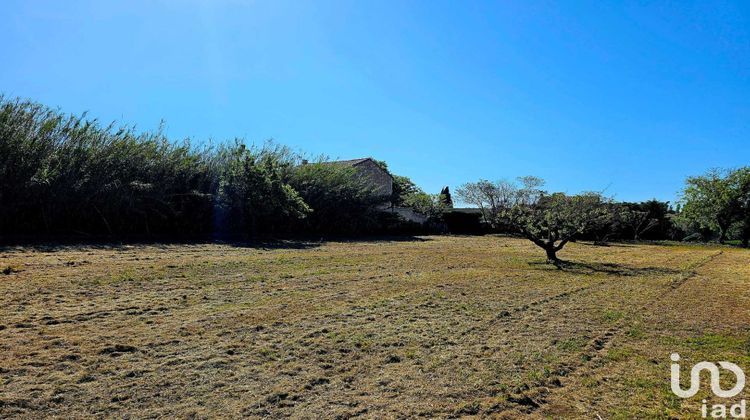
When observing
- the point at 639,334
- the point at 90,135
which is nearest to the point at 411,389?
the point at 639,334

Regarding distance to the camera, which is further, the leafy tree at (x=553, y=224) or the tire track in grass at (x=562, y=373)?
the leafy tree at (x=553, y=224)

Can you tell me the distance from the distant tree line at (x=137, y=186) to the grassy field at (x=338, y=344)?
4500 millimetres

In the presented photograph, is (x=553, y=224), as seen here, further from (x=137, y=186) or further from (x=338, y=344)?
(x=137, y=186)

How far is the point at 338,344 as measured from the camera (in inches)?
136

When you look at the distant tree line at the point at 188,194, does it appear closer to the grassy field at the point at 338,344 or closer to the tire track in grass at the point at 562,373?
the grassy field at the point at 338,344

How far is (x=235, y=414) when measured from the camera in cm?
224

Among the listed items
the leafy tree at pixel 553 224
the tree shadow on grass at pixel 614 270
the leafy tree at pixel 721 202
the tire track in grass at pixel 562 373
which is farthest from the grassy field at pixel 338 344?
the leafy tree at pixel 721 202

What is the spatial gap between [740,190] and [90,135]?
3134 centimetres

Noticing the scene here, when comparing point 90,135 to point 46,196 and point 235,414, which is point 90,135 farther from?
point 235,414

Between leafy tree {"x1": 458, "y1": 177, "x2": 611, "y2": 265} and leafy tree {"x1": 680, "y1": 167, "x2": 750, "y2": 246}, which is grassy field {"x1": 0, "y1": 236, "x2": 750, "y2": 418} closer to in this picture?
leafy tree {"x1": 458, "y1": 177, "x2": 611, "y2": 265}

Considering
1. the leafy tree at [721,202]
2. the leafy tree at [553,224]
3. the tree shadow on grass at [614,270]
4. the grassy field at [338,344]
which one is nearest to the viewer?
the grassy field at [338,344]

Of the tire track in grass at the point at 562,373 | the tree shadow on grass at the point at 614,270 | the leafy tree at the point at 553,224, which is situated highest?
the leafy tree at the point at 553,224

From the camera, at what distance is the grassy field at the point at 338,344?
245cm

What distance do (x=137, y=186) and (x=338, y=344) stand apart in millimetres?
10590
